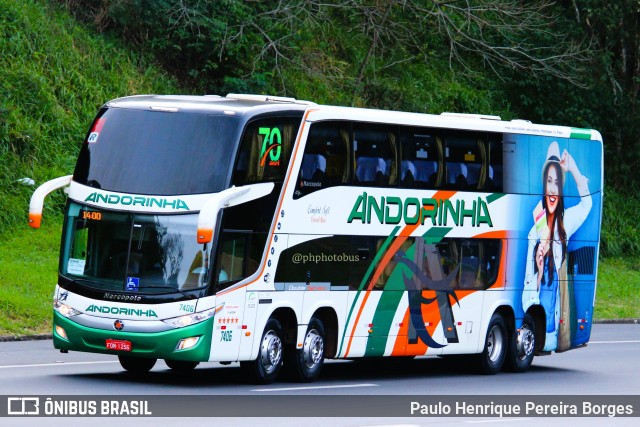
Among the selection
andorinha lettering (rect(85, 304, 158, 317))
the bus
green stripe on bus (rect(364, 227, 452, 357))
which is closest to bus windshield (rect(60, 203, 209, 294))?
the bus

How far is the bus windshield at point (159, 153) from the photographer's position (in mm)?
17375

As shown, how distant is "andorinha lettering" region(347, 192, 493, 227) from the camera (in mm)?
19609

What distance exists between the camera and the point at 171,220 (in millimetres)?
17266

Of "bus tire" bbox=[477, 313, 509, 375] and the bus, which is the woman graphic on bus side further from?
"bus tire" bbox=[477, 313, 509, 375]

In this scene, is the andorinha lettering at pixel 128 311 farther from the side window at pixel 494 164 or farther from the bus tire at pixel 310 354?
the side window at pixel 494 164

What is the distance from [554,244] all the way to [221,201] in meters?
8.25

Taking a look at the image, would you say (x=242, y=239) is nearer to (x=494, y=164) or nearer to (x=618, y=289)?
(x=494, y=164)

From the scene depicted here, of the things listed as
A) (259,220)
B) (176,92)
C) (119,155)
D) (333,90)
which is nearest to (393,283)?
(259,220)

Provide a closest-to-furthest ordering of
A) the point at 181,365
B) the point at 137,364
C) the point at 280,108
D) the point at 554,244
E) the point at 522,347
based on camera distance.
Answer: the point at 280,108 < the point at 137,364 < the point at 181,365 < the point at 522,347 < the point at 554,244

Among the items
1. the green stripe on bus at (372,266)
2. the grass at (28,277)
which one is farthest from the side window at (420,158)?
the grass at (28,277)

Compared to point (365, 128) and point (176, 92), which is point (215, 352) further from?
point (176, 92)

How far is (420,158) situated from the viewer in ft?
67.5

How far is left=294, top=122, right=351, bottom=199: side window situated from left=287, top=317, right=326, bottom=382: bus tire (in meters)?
1.86

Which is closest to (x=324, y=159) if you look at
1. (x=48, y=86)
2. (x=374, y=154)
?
(x=374, y=154)
